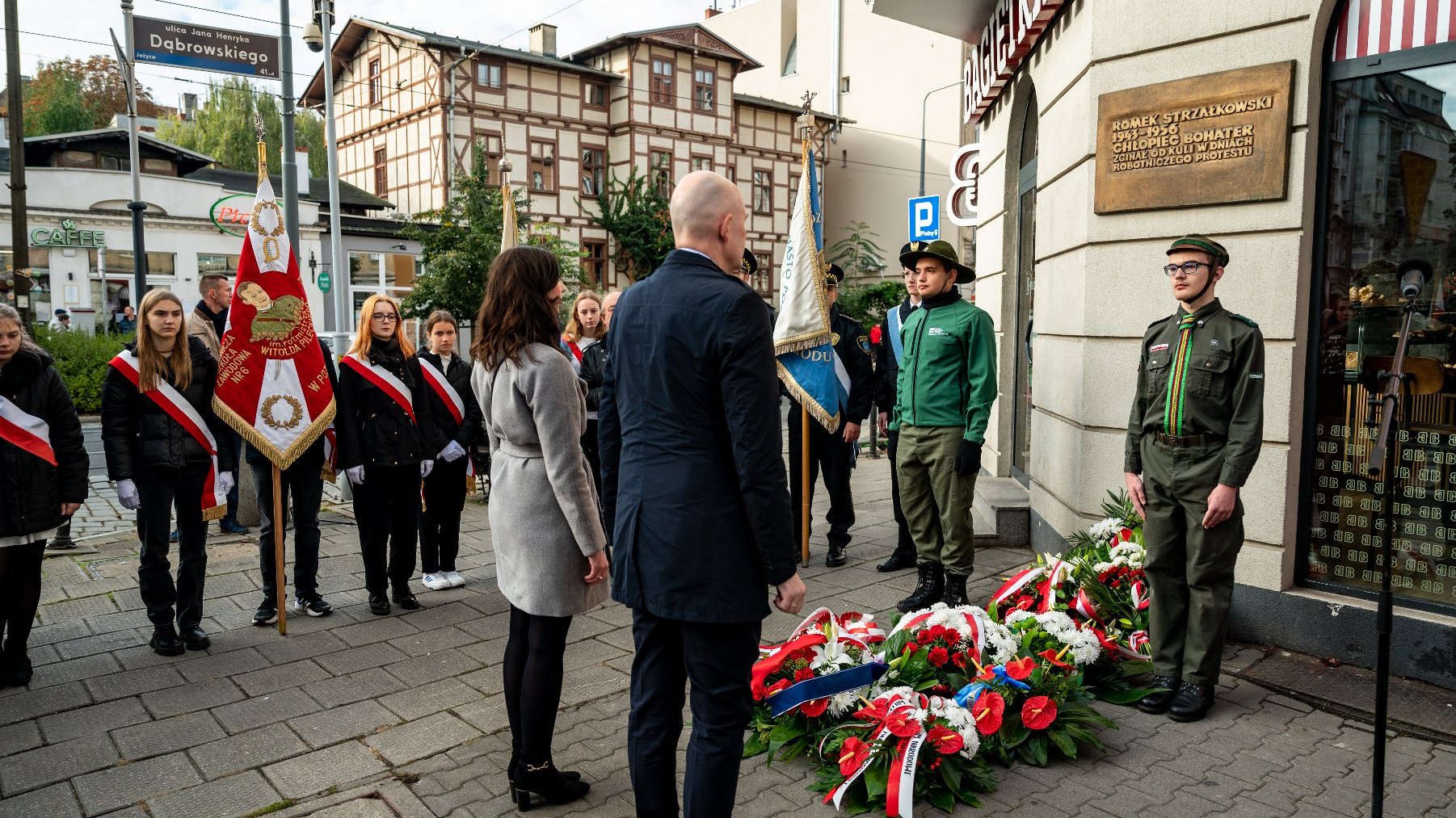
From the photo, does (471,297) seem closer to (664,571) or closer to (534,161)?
(534,161)

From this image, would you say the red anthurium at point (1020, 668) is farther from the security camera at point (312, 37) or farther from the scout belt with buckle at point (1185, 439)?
the security camera at point (312, 37)

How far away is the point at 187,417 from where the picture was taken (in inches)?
220

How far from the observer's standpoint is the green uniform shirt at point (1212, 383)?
14.1ft

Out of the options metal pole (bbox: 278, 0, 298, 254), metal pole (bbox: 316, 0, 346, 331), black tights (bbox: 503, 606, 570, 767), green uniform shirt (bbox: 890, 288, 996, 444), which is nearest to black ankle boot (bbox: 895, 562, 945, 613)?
green uniform shirt (bbox: 890, 288, 996, 444)

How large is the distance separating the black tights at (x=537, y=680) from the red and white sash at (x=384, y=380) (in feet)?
9.21

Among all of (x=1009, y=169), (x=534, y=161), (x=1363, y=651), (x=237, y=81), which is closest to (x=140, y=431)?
(x=1363, y=651)

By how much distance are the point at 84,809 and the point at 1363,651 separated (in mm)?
5710

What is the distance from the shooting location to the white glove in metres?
5.35

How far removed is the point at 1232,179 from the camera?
540 cm

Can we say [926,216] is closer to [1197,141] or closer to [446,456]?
[1197,141]

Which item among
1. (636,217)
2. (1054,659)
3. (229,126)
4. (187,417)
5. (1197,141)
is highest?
(229,126)

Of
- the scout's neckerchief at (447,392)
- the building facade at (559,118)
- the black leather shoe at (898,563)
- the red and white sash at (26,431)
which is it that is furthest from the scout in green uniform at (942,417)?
the building facade at (559,118)

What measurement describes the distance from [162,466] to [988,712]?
4.42m

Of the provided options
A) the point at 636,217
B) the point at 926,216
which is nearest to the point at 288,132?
the point at 926,216
